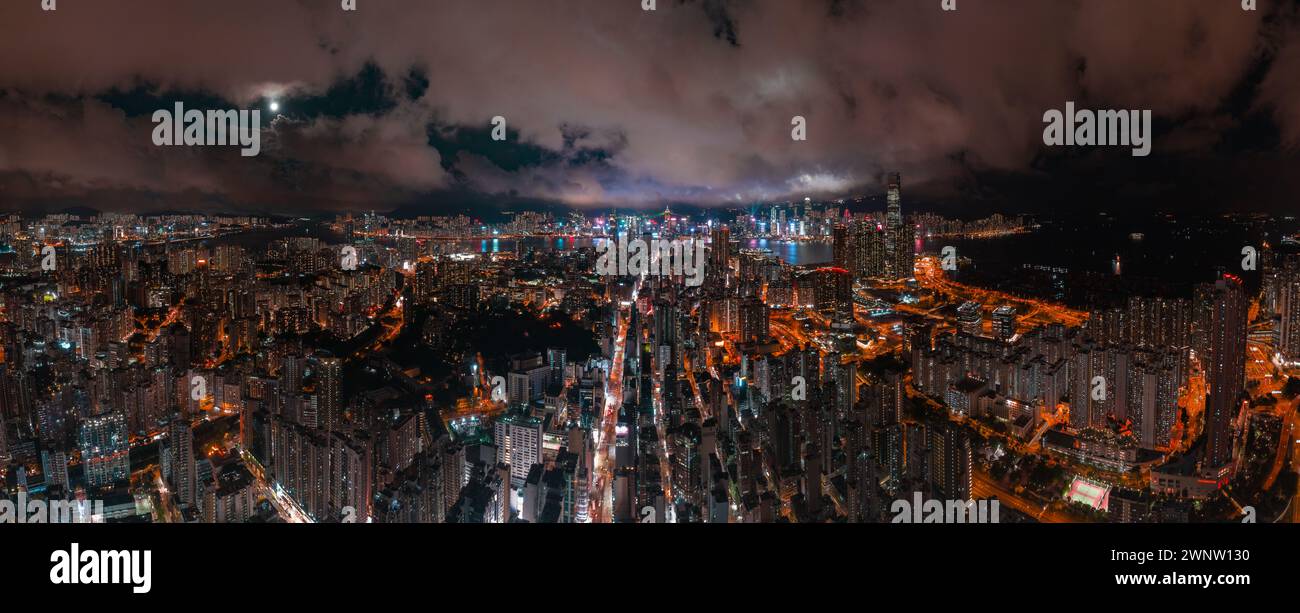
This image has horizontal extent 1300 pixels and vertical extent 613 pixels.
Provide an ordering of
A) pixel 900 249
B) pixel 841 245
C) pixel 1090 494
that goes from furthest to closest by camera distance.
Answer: pixel 841 245, pixel 900 249, pixel 1090 494

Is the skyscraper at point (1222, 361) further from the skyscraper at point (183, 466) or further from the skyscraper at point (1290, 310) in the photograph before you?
the skyscraper at point (183, 466)

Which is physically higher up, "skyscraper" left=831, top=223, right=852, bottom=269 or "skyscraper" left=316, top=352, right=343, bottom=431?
"skyscraper" left=831, top=223, right=852, bottom=269

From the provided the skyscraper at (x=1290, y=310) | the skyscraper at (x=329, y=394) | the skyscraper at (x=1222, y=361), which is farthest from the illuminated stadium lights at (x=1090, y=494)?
the skyscraper at (x=329, y=394)

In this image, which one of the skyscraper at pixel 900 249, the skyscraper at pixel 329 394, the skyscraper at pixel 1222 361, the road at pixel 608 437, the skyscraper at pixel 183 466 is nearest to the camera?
the road at pixel 608 437

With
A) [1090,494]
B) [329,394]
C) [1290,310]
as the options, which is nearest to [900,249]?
[1290,310]

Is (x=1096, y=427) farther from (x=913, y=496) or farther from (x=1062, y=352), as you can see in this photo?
(x=913, y=496)

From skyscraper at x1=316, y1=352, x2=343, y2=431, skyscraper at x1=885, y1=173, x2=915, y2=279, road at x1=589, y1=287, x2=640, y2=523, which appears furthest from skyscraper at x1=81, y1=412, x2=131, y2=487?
skyscraper at x1=885, y1=173, x2=915, y2=279

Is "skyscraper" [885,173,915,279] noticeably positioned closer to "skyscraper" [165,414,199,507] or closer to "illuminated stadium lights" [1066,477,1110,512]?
"illuminated stadium lights" [1066,477,1110,512]

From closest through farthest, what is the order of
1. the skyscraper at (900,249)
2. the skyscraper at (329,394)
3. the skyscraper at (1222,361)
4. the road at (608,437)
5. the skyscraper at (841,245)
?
1. the road at (608,437)
2. the skyscraper at (1222,361)
3. the skyscraper at (329,394)
4. the skyscraper at (900,249)
5. the skyscraper at (841,245)

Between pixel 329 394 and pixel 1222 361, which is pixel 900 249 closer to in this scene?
pixel 1222 361

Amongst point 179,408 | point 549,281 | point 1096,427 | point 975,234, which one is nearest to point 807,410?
point 1096,427

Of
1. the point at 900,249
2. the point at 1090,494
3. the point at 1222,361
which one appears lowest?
the point at 1090,494
